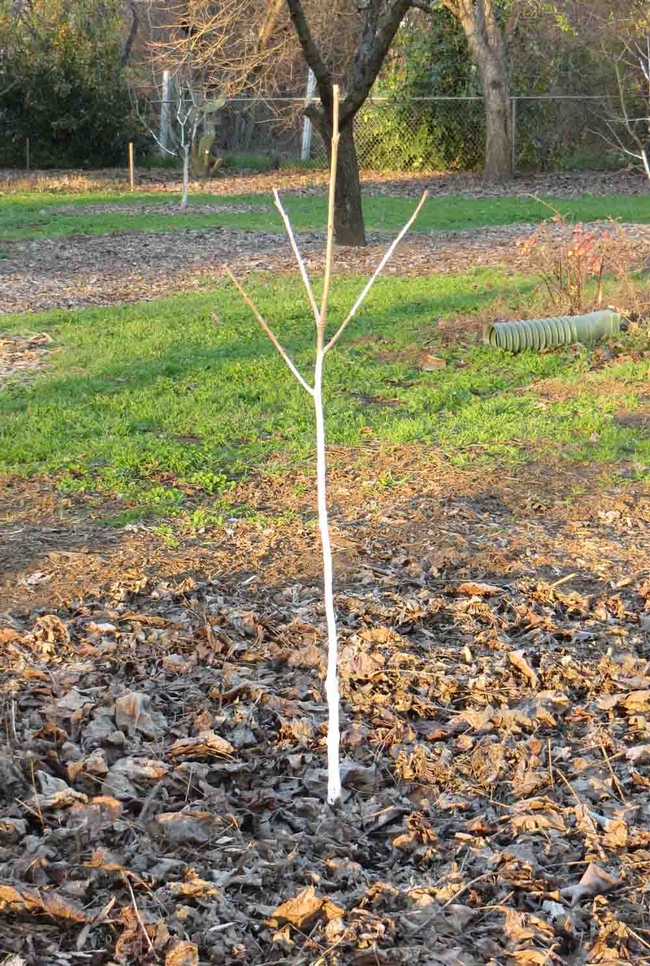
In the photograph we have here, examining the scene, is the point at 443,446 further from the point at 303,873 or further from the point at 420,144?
the point at 420,144

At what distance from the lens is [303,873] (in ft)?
9.12

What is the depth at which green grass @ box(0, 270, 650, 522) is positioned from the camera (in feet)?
19.6

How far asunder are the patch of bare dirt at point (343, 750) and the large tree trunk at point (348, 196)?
885cm

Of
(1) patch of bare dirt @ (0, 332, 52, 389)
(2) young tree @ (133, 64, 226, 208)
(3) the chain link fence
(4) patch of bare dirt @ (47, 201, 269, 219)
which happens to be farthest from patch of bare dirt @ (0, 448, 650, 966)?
(3) the chain link fence

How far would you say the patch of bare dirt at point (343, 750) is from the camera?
261 cm

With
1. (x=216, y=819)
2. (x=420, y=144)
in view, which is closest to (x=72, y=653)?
(x=216, y=819)

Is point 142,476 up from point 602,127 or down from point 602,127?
down

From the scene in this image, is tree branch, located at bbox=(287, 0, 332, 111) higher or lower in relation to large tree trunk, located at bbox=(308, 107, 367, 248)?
higher

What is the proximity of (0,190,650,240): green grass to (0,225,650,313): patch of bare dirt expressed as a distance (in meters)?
0.71

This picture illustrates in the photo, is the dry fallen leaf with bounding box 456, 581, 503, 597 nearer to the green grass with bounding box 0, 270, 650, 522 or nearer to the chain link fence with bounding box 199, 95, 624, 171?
the green grass with bounding box 0, 270, 650, 522

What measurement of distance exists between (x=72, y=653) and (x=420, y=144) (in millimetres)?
22396

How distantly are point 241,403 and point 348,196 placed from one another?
6831 millimetres

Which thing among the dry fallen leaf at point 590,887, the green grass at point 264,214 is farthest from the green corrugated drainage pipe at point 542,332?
the green grass at point 264,214

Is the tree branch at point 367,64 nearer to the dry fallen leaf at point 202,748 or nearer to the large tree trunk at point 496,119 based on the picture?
the large tree trunk at point 496,119
